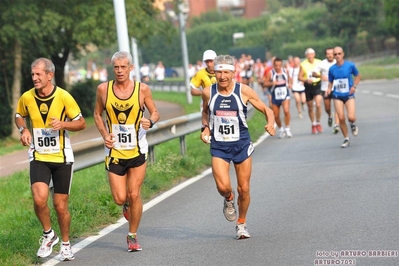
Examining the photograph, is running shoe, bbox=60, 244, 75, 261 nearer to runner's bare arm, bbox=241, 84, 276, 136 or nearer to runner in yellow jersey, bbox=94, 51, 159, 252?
runner in yellow jersey, bbox=94, 51, 159, 252

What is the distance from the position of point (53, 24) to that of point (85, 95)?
Result: 41.2 feet

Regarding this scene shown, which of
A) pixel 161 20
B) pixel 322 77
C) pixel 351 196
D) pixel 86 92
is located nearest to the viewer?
pixel 351 196

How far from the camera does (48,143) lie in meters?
9.27

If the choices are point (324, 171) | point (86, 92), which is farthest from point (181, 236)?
point (86, 92)

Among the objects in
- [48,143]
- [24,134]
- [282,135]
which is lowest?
[282,135]

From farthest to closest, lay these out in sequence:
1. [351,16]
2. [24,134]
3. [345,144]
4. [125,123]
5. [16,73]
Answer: [351,16] < [16,73] < [345,144] < [125,123] < [24,134]

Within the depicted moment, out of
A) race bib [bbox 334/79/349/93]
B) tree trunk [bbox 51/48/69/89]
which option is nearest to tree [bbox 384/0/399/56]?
tree trunk [bbox 51/48/69/89]

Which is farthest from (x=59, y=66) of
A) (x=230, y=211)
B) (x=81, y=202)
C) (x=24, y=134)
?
(x=24, y=134)

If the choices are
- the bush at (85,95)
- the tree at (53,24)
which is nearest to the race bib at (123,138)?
the tree at (53,24)

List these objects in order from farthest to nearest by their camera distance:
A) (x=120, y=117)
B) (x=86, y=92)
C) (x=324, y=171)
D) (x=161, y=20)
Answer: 1. (x=86, y=92)
2. (x=161, y=20)
3. (x=324, y=171)
4. (x=120, y=117)

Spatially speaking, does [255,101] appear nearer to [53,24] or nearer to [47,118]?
[47,118]

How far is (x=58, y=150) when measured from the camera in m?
9.30

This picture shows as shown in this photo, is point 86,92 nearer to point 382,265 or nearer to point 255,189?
point 255,189

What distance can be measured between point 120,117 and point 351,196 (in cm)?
353
